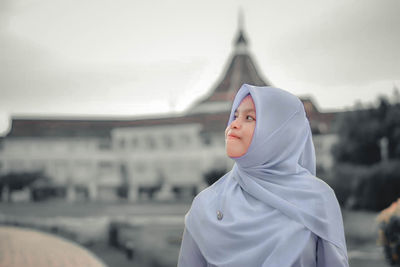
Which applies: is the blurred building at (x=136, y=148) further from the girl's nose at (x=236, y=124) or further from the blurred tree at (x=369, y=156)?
the girl's nose at (x=236, y=124)

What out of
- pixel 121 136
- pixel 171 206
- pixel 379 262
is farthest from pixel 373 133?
pixel 121 136

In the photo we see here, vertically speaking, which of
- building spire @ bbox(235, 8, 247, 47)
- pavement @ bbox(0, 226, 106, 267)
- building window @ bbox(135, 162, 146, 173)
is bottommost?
pavement @ bbox(0, 226, 106, 267)

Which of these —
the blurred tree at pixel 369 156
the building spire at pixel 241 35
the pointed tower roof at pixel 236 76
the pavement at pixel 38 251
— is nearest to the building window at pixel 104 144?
the pavement at pixel 38 251

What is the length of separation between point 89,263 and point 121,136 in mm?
1114

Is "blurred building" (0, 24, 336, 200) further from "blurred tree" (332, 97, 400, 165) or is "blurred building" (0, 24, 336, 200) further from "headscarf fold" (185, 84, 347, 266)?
"headscarf fold" (185, 84, 347, 266)

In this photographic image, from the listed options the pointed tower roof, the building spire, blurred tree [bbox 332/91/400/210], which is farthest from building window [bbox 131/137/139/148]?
blurred tree [bbox 332/91/400/210]

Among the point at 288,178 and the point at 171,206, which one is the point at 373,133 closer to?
the point at 171,206

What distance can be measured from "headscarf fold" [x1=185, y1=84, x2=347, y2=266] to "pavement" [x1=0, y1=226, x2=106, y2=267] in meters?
2.37

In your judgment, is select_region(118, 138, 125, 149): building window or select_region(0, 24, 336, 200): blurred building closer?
select_region(0, 24, 336, 200): blurred building

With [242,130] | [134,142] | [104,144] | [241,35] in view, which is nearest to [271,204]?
[242,130]

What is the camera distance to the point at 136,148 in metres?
3.68

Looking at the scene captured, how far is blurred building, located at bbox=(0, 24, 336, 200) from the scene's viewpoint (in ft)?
11.6

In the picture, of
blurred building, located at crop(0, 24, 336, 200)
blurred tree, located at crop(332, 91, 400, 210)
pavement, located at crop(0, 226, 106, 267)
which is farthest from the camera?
blurred building, located at crop(0, 24, 336, 200)

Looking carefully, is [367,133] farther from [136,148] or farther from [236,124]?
[236,124]
